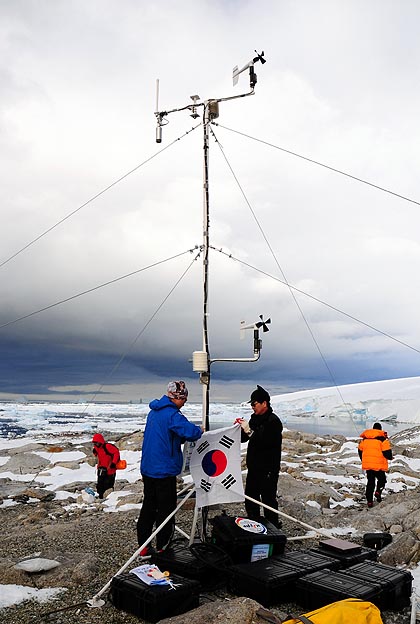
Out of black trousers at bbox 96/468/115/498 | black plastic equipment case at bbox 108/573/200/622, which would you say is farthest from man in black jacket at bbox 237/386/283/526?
black trousers at bbox 96/468/115/498

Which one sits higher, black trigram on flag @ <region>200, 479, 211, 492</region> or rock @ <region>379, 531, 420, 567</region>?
black trigram on flag @ <region>200, 479, 211, 492</region>

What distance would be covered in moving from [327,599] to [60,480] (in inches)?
400

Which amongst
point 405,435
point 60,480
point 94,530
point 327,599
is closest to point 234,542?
point 327,599

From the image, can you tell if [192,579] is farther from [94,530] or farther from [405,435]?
[405,435]

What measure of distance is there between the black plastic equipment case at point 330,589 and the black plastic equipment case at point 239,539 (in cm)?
75

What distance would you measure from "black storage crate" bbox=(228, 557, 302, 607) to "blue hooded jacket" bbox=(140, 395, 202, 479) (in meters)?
1.14

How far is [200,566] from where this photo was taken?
4.85 meters

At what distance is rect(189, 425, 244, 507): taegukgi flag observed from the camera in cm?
568

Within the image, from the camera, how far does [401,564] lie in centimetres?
558

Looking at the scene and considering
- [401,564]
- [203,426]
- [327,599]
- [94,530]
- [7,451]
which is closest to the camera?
[327,599]

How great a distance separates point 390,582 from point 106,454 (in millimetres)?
5497

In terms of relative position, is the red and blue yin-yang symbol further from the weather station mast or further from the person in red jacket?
the person in red jacket

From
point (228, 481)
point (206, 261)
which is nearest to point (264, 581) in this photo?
point (228, 481)

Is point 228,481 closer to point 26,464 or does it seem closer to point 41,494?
point 41,494
